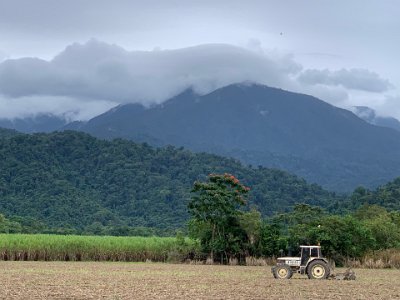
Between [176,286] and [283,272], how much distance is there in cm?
680

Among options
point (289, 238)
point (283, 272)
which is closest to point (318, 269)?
point (283, 272)

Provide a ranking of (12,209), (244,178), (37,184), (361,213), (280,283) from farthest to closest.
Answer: (244,178)
(37,184)
(12,209)
(361,213)
(280,283)

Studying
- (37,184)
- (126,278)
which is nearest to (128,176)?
(37,184)

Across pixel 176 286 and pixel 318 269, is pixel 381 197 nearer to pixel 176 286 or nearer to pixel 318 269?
pixel 318 269

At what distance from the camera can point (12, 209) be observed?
9081 centimetres

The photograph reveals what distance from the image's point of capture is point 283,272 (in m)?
30.6

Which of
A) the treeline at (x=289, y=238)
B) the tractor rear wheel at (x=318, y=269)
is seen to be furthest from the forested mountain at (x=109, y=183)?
the tractor rear wheel at (x=318, y=269)

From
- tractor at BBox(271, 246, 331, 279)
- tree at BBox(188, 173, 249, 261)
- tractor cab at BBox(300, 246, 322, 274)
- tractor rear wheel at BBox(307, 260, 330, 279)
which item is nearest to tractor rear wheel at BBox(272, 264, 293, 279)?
tractor at BBox(271, 246, 331, 279)

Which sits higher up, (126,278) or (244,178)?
(244,178)

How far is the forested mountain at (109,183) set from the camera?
91.7 m

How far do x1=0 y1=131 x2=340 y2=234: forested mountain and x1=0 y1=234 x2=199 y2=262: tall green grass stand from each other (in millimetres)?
32588

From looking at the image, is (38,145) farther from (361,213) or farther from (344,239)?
(344,239)

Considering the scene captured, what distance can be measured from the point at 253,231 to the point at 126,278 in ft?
60.2

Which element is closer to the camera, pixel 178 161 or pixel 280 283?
pixel 280 283
